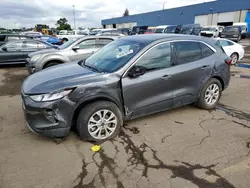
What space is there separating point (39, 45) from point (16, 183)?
907 centimetres

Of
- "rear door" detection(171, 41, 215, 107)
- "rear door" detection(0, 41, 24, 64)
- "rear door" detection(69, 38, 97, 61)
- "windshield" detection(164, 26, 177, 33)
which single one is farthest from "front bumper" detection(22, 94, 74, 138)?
"windshield" detection(164, 26, 177, 33)

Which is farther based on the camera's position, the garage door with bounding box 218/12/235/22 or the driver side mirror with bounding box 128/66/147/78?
the garage door with bounding box 218/12/235/22

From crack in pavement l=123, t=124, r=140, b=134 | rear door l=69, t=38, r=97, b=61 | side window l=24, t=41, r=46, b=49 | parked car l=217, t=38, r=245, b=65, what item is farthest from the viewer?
parked car l=217, t=38, r=245, b=65

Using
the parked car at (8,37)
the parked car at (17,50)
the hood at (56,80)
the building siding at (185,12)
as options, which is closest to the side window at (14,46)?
the parked car at (17,50)

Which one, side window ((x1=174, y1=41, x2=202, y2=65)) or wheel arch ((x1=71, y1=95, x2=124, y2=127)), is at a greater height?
side window ((x1=174, y1=41, x2=202, y2=65))

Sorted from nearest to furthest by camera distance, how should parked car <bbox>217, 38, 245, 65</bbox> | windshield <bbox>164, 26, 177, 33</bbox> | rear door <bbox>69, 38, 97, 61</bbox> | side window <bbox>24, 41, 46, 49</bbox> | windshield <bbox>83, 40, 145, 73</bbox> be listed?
windshield <bbox>83, 40, 145, 73</bbox>
rear door <bbox>69, 38, 97, 61</bbox>
side window <bbox>24, 41, 46, 49</bbox>
parked car <bbox>217, 38, 245, 65</bbox>
windshield <bbox>164, 26, 177, 33</bbox>

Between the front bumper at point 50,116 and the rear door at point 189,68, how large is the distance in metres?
2.03

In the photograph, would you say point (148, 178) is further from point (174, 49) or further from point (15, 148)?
point (174, 49)

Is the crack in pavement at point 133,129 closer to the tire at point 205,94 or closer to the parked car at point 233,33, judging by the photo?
the tire at point 205,94

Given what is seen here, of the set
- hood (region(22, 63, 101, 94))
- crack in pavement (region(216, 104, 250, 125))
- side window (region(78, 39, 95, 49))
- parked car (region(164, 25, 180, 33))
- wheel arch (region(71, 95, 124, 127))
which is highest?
parked car (region(164, 25, 180, 33))

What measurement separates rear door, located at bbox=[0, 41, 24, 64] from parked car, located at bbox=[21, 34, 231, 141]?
711 centimetres

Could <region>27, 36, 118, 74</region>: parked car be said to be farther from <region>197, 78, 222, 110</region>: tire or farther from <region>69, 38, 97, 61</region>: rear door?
<region>197, 78, 222, 110</region>: tire

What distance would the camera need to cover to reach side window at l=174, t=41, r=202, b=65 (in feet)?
13.1

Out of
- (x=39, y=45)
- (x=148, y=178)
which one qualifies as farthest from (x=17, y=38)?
(x=148, y=178)
